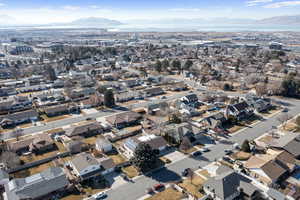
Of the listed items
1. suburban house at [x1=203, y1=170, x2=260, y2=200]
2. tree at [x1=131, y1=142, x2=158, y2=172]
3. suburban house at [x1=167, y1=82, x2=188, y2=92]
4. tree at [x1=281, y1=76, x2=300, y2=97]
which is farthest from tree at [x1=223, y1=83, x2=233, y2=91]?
tree at [x1=131, y1=142, x2=158, y2=172]

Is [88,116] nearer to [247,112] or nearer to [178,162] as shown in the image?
[178,162]

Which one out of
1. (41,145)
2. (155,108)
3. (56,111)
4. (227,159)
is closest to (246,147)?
(227,159)

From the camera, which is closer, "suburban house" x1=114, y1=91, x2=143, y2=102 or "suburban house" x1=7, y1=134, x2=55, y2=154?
"suburban house" x1=7, y1=134, x2=55, y2=154

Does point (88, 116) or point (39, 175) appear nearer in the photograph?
point (39, 175)

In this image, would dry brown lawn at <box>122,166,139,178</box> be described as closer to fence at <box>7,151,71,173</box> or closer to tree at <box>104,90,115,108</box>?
fence at <box>7,151,71,173</box>

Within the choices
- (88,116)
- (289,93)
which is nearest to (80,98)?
(88,116)

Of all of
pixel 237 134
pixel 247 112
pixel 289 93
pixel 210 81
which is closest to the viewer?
pixel 237 134
